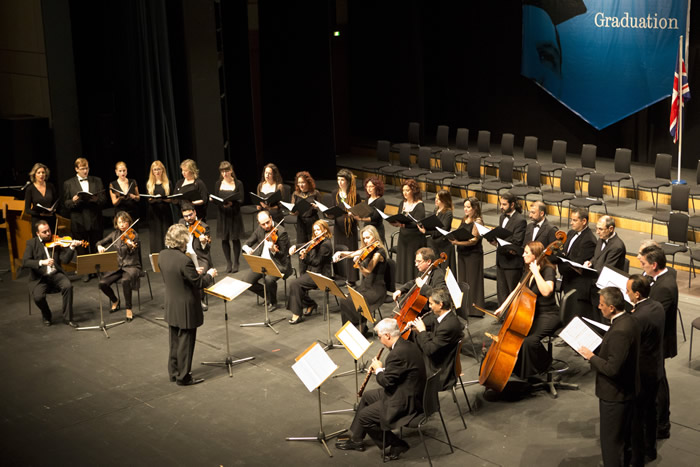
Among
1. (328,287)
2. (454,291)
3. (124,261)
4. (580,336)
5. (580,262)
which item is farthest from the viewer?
(124,261)

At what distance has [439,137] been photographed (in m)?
14.2

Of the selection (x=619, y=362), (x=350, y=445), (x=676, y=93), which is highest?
(x=676, y=93)

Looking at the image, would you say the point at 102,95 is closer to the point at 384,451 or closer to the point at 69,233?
the point at 69,233

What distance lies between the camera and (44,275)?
8.34 metres

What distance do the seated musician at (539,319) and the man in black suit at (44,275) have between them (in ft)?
15.7

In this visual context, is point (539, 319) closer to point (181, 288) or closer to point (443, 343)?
point (443, 343)

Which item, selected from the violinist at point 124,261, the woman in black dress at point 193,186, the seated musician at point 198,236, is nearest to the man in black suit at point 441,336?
the seated musician at point 198,236

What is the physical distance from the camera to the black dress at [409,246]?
8691 mm

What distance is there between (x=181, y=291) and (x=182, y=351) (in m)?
0.57

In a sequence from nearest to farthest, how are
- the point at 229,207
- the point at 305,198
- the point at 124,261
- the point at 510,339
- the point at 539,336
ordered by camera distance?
the point at 510,339 < the point at 539,336 < the point at 124,261 < the point at 305,198 < the point at 229,207

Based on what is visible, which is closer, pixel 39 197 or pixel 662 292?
pixel 662 292

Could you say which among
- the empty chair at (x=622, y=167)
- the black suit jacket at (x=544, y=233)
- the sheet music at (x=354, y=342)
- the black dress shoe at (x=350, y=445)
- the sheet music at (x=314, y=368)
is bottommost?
the black dress shoe at (x=350, y=445)

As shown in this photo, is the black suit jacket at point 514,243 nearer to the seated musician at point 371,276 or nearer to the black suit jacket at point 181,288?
the seated musician at point 371,276

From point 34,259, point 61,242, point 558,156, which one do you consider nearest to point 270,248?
point 61,242
